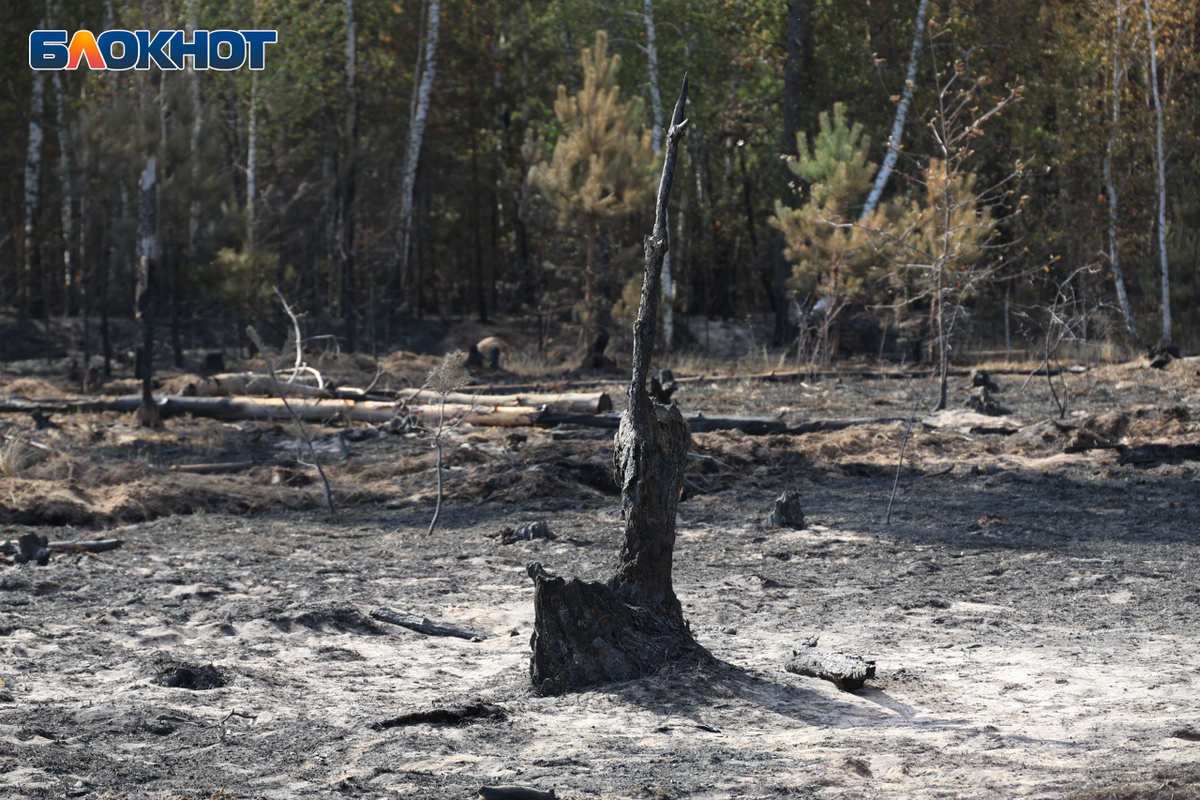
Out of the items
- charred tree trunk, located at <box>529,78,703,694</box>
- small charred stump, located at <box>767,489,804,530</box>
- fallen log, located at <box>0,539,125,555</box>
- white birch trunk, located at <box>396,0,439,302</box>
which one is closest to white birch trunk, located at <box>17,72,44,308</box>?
white birch trunk, located at <box>396,0,439,302</box>

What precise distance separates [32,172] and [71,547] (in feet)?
61.0

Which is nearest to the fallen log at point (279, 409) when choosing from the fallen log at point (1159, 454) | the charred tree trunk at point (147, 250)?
the charred tree trunk at point (147, 250)

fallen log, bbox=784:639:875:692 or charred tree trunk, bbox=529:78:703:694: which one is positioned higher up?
charred tree trunk, bbox=529:78:703:694

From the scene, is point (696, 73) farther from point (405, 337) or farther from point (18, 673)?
point (18, 673)

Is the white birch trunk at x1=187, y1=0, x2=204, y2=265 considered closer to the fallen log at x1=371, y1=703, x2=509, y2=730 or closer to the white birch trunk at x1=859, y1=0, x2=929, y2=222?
the white birch trunk at x1=859, y1=0, x2=929, y2=222

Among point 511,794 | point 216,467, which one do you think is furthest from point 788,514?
point 216,467

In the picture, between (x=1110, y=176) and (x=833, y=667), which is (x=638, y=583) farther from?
(x=1110, y=176)

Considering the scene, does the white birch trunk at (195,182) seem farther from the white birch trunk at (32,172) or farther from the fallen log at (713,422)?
the fallen log at (713,422)

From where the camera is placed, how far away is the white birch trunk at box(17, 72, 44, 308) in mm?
23125

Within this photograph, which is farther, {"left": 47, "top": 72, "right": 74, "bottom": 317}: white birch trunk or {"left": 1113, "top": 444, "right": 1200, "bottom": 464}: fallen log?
{"left": 47, "top": 72, "right": 74, "bottom": 317}: white birch trunk

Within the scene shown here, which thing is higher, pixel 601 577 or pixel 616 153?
pixel 616 153

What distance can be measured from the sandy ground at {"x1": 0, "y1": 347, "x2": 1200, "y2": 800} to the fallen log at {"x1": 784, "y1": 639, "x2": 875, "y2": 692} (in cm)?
9

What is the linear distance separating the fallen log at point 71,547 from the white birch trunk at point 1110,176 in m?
20.8

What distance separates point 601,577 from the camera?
7.15m
